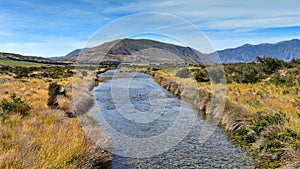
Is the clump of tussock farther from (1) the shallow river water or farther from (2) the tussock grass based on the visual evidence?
(2) the tussock grass

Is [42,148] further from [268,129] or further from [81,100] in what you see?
[81,100]

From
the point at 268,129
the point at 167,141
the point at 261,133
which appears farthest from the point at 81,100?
the point at 268,129

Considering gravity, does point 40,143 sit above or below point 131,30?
below

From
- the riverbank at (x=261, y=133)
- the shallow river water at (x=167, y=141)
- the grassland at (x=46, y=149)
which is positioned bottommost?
the shallow river water at (x=167, y=141)

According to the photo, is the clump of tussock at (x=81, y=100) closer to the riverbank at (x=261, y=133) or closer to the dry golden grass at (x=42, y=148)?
the dry golden grass at (x=42, y=148)

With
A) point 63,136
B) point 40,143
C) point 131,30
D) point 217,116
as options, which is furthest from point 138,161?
point 131,30

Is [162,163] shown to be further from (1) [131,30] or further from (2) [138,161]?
(1) [131,30]

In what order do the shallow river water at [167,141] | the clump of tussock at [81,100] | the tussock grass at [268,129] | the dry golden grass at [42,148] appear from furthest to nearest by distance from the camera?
1. the clump of tussock at [81,100]
2. the shallow river water at [167,141]
3. the tussock grass at [268,129]
4. the dry golden grass at [42,148]

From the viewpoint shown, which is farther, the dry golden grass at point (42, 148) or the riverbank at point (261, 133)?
the riverbank at point (261, 133)

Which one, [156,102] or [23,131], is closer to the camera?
[23,131]

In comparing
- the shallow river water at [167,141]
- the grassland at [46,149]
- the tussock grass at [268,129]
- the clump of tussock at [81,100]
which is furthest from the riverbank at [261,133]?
the clump of tussock at [81,100]

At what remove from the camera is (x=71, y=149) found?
7.82 metres

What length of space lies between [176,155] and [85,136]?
363 centimetres

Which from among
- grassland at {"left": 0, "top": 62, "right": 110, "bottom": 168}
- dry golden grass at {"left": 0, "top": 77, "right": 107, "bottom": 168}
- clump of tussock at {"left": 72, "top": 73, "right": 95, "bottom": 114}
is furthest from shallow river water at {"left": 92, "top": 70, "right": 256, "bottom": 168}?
dry golden grass at {"left": 0, "top": 77, "right": 107, "bottom": 168}
